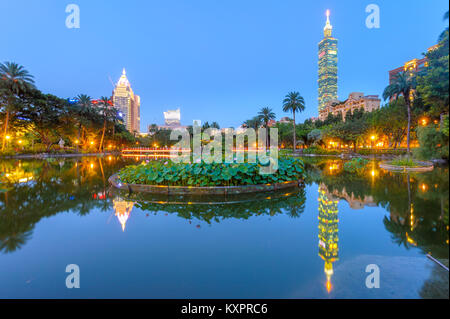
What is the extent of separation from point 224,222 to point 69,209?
4.86 meters

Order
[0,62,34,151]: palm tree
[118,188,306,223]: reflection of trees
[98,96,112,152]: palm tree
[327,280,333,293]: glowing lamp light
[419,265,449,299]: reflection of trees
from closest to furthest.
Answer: [419,265,449,299]: reflection of trees → [327,280,333,293]: glowing lamp light → [118,188,306,223]: reflection of trees → [0,62,34,151]: palm tree → [98,96,112,152]: palm tree

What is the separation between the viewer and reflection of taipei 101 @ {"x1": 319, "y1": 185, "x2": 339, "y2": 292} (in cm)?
344

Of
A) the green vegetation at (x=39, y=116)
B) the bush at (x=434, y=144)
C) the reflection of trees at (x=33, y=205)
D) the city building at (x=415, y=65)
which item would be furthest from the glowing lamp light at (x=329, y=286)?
the green vegetation at (x=39, y=116)

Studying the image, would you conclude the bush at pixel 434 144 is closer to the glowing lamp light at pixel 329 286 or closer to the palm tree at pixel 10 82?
the glowing lamp light at pixel 329 286

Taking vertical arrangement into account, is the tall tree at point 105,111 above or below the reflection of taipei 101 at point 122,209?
above

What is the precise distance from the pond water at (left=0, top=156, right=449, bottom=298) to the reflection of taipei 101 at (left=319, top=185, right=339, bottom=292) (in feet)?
0.10

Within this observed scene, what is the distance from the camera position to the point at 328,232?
4789 millimetres

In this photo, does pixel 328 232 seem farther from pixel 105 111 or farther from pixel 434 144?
pixel 105 111

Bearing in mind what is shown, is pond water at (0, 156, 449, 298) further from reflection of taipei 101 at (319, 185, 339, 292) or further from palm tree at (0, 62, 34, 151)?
palm tree at (0, 62, 34, 151)

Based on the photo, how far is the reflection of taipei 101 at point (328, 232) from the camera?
344 cm

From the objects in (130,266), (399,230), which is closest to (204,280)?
(130,266)

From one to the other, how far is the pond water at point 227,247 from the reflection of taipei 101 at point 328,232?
29 millimetres

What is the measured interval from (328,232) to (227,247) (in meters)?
2.35

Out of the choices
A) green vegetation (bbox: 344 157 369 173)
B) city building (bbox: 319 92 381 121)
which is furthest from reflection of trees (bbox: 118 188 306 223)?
city building (bbox: 319 92 381 121)
